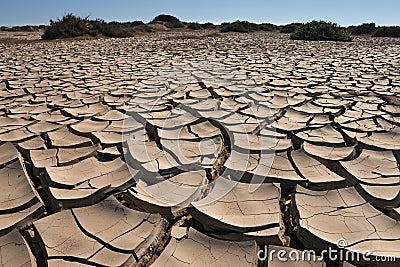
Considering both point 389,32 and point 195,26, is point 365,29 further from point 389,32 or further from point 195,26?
point 195,26

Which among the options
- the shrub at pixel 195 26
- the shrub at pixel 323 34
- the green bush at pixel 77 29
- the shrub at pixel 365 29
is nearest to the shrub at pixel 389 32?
the shrub at pixel 323 34

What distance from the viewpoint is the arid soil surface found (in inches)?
46.9

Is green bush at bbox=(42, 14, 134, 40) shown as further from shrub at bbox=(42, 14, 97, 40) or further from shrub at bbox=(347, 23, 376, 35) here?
shrub at bbox=(347, 23, 376, 35)

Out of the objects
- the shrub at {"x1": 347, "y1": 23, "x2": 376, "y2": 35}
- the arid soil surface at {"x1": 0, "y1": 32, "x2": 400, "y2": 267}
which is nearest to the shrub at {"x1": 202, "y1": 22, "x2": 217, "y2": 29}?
the shrub at {"x1": 347, "y1": 23, "x2": 376, "y2": 35}

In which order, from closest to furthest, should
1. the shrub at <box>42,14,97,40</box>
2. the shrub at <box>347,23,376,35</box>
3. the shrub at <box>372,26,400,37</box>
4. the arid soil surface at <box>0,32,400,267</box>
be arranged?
the arid soil surface at <box>0,32,400,267</box> < the shrub at <box>42,14,97,40</box> < the shrub at <box>372,26,400,37</box> < the shrub at <box>347,23,376,35</box>

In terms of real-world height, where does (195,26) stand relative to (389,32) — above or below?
below

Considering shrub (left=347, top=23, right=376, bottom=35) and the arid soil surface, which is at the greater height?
the arid soil surface

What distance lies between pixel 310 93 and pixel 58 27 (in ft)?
38.1

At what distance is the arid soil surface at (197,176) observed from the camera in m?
1.19

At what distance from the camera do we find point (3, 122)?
97.4 inches

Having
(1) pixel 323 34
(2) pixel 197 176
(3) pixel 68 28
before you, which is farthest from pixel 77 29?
(2) pixel 197 176

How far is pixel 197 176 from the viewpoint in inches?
65.8

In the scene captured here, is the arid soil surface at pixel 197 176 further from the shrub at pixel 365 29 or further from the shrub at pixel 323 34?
the shrub at pixel 365 29

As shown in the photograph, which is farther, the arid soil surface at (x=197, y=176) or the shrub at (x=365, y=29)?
the shrub at (x=365, y=29)
